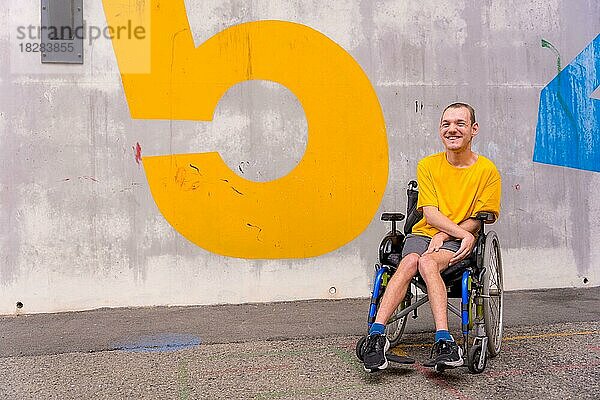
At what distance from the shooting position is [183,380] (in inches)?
138

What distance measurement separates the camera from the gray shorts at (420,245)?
3.65 meters

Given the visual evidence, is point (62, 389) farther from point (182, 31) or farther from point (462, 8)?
point (462, 8)

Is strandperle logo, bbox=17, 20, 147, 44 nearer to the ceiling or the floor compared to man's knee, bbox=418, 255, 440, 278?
nearer to the ceiling

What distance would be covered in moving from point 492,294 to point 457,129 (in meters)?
0.96

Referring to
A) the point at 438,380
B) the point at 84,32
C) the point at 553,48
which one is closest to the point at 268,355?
the point at 438,380

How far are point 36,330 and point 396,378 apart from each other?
2.63 metres

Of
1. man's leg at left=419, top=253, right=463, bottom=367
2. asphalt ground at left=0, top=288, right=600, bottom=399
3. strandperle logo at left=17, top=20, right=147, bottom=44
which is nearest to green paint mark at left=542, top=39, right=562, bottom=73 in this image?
asphalt ground at left=0, top=288, right=600, bottom=399

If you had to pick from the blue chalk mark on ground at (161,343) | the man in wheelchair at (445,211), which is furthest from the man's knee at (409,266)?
the blue chalk mark on ground at (161,343)

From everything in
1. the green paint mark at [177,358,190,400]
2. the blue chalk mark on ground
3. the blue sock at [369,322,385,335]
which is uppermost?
the blue sock at [369,322,385,335]

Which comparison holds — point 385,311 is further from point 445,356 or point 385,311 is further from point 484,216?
point 484,216

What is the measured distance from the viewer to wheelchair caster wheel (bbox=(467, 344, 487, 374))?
11.2 feet

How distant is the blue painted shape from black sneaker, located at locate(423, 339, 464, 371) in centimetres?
308

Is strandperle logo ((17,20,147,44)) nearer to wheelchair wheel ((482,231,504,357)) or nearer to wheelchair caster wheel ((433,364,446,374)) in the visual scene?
wheelchair wheel ((482,231,504,357))

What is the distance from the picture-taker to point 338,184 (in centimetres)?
560
